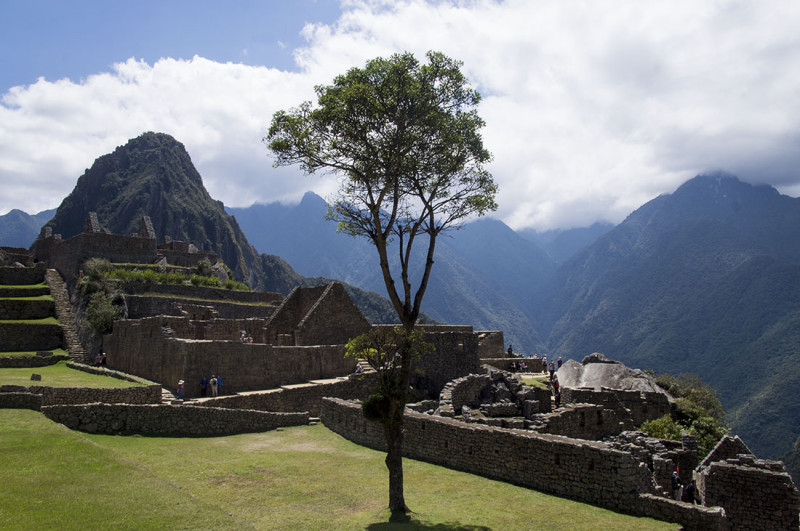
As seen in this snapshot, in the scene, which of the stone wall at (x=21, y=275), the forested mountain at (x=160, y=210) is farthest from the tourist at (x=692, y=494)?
the forested mountain at (x=160, y=210)

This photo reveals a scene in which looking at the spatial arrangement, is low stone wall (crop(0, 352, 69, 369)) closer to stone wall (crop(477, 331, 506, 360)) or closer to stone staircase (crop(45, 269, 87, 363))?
stone staircase (crop(45, 269, 87, 363))

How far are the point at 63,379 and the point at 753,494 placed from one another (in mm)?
21457

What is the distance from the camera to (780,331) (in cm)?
9094

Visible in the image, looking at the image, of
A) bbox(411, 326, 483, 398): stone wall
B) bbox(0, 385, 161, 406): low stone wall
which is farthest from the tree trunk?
bbox(411, 326, 483, 398): stone wall

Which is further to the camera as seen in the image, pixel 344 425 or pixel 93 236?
pixel 93 236

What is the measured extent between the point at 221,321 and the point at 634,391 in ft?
64.9

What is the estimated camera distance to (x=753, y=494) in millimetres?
14125

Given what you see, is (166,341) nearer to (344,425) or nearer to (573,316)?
(344,425)

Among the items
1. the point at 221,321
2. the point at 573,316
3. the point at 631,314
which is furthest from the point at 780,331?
the point at 221,321

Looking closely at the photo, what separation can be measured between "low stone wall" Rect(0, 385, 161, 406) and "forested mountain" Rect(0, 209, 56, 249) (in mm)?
185044

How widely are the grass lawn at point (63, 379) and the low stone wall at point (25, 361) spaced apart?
1529 mm

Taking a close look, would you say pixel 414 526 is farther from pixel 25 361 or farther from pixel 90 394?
pixel 25 361

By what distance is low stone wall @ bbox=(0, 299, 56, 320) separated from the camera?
31.9 m

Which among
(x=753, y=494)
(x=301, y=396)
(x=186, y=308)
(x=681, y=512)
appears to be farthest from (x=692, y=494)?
(x=186, y=308)
